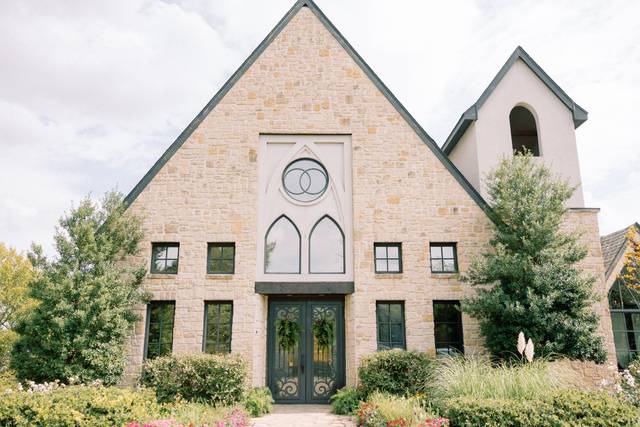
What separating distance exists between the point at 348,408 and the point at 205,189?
6938mm

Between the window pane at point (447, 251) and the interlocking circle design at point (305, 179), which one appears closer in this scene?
the window pane at point (447, 251)

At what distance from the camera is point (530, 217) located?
→ 1109 centimetres

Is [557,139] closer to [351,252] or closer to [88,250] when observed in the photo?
[351,252]

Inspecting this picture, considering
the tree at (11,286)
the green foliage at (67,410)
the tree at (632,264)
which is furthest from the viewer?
the tree at (11,286)

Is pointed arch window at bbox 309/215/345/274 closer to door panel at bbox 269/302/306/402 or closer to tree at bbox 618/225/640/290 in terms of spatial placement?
door panel at bbox 269/302/306/402

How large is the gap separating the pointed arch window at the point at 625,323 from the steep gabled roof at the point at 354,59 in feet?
15.6

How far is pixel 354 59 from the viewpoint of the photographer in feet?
45.3

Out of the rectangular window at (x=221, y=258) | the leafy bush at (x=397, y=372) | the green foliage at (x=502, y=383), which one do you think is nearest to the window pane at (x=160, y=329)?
the rectangular window at (x=221, y=258)

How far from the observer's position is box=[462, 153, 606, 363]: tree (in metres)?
10.4

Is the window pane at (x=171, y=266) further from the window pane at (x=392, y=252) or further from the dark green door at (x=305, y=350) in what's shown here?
the window pane at (x=392, y=252)

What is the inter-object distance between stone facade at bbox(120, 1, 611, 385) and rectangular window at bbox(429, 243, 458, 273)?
0.23 m

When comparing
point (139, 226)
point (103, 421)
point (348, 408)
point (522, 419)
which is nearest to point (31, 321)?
point (139, 226)

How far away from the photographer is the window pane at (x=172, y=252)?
12523mm

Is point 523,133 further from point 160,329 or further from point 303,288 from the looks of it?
point 160,329
